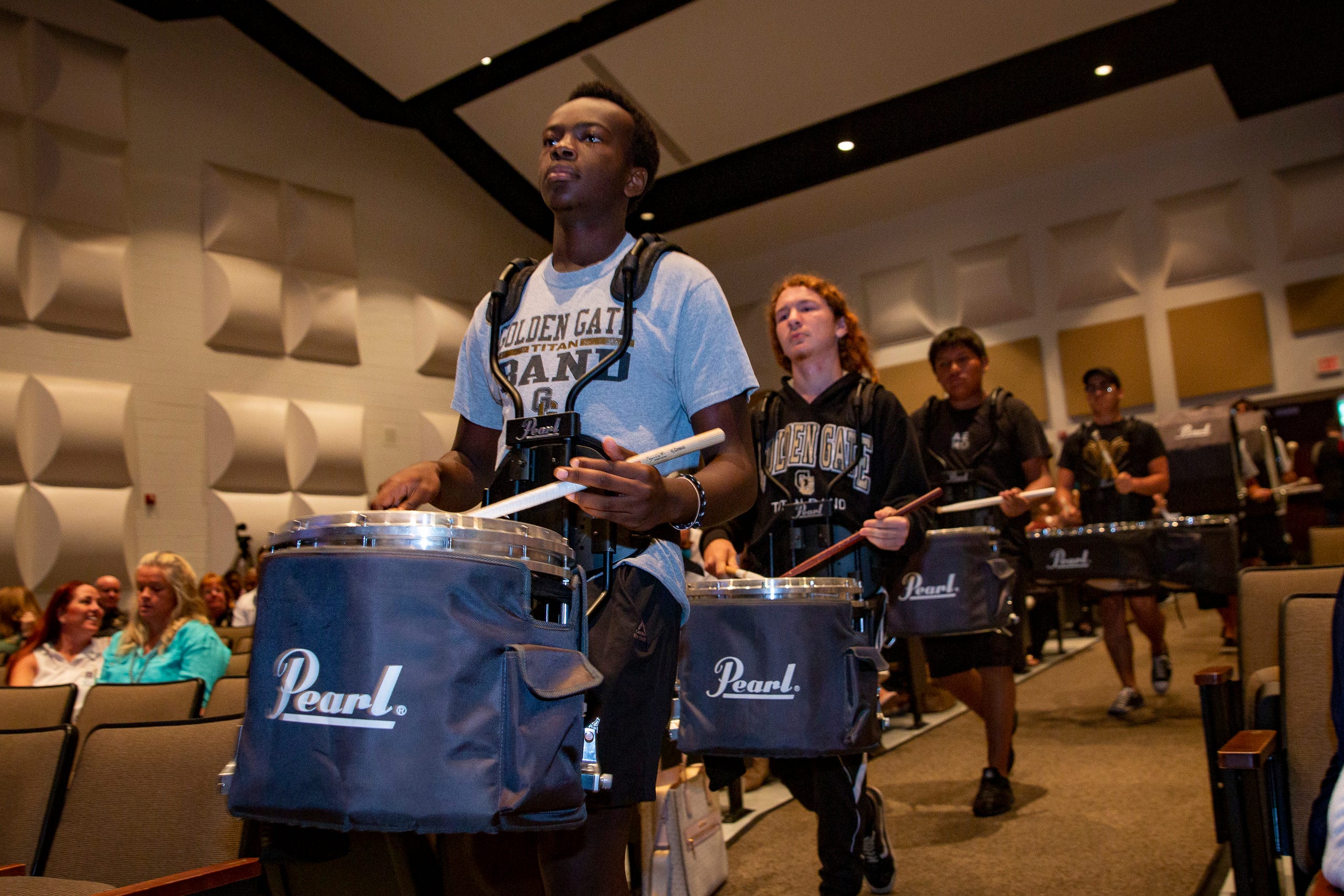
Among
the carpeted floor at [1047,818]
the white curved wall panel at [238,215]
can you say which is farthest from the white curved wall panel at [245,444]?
the carpeted floor at [1047,818]

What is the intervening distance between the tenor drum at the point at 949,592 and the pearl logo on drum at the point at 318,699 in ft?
9.32

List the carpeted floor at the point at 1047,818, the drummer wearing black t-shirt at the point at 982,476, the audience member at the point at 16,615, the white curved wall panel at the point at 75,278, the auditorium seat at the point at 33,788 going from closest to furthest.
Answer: the auditorium seat at the point at 33,788, the carpeted floor at the point at 1047,818, the drummer wearing black t-shirt at the point at 982,476, the audience member at the point at 16,615, the white curved wall panel at the point at 75,278

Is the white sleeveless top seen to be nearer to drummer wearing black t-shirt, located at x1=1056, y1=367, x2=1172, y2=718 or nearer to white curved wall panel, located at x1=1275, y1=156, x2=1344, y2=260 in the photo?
drummer wearing black t-shirt, located at x1=1056, y1=367, x2=1172, y2=718

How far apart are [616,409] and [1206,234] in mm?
11160

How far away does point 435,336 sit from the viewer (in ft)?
38.3

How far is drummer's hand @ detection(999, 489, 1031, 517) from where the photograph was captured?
393 cm

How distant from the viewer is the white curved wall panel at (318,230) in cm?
1051

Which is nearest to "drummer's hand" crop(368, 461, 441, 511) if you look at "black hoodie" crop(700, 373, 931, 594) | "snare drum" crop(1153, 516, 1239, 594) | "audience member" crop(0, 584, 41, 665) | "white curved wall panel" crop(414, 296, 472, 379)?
"black hoodie" crop(700, 373, 931, 594)

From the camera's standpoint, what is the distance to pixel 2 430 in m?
8.38

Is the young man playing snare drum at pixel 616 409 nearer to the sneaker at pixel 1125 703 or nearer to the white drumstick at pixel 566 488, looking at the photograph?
the white drumstick at pixel 566 488

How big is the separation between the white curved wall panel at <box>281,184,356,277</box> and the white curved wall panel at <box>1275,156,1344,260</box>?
10.1 m

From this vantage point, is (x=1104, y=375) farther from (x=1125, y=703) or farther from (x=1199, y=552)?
(x=1125, y=703)

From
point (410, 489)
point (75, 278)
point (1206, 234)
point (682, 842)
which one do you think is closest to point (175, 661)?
point (682, 842)

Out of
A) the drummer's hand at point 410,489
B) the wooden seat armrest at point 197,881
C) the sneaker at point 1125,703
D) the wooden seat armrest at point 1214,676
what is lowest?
the sneaker at point 1125,703
